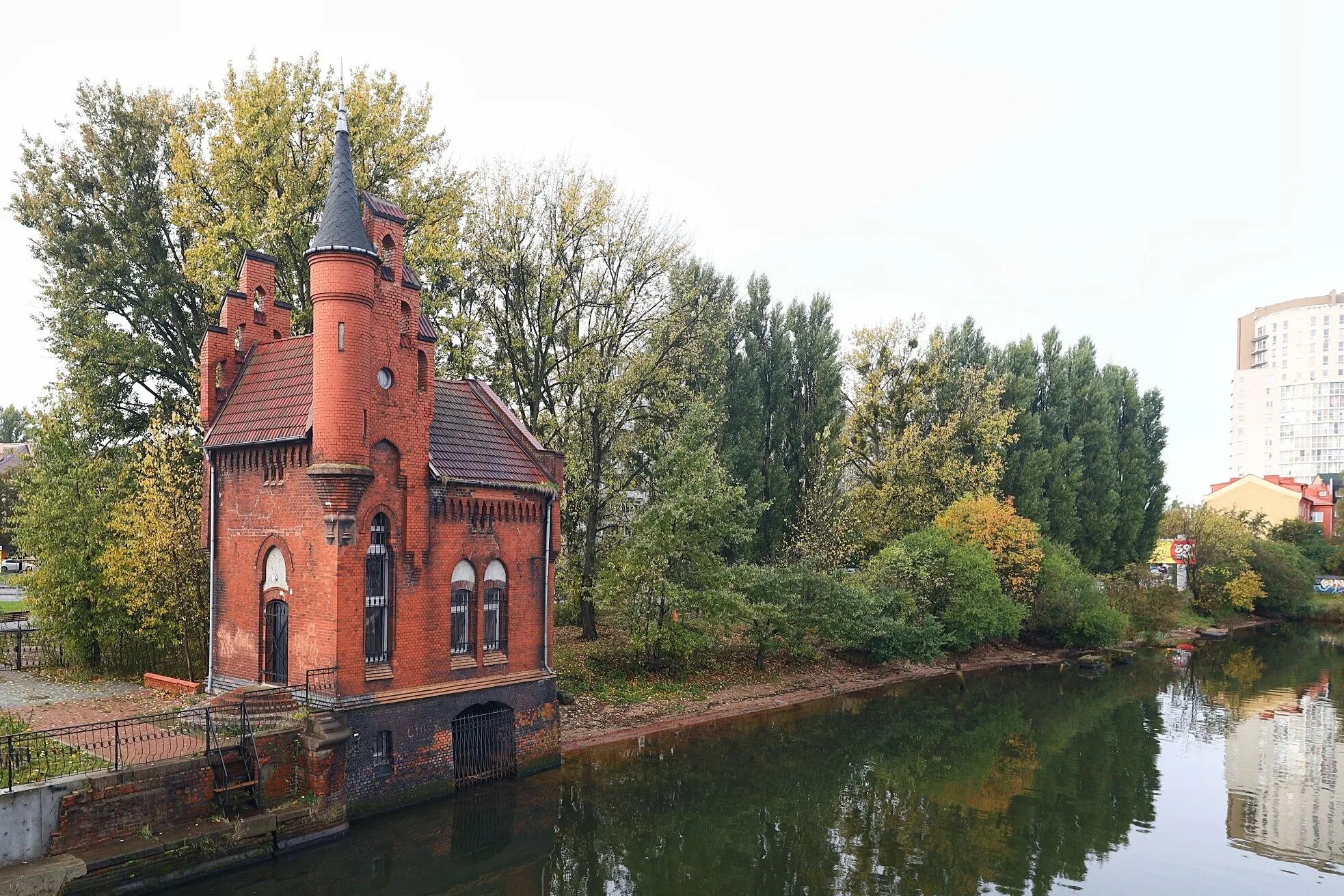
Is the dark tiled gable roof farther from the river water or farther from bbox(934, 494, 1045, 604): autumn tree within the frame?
bbox(934, 494, 1045, 604): autumn tree

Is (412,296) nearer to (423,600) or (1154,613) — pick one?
(423,600)

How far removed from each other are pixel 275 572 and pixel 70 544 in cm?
856

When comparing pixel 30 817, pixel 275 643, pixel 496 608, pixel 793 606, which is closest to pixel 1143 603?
pixel 793 606

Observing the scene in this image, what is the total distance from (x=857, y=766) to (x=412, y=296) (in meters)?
16.1

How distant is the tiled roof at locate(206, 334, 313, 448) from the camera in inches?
731

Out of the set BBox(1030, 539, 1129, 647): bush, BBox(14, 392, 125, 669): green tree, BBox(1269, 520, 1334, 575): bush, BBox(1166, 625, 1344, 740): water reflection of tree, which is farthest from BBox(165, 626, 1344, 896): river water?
BBox(1269, 520, 1334, 575): bush

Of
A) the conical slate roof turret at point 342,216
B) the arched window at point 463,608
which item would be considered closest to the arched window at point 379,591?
the arched window at point 463,608

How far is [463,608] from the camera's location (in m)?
20.1

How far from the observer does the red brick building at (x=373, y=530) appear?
57.8 ft

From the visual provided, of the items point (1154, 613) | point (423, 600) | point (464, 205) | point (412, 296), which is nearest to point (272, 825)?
point (423, 600)

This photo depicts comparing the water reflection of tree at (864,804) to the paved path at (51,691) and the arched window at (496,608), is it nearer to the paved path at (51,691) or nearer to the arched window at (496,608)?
the arched window at (496,608)

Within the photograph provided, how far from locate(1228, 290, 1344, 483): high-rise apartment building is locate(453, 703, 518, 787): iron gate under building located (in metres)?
137

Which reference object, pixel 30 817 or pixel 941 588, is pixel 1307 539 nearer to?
pixel 941 588

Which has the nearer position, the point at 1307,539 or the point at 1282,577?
the point at 1282,577
